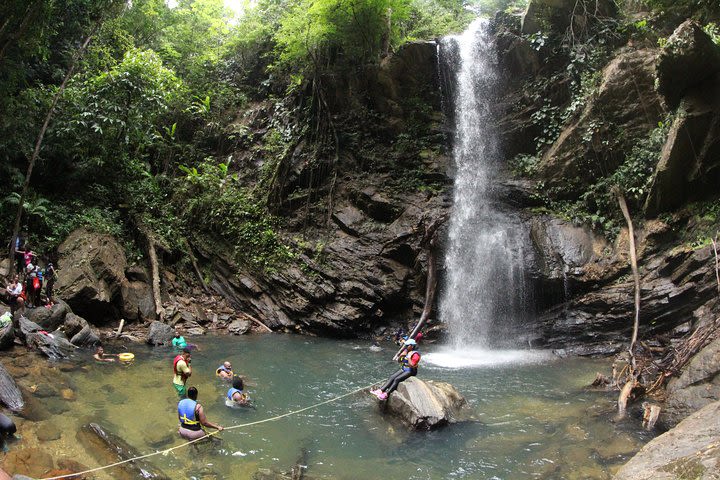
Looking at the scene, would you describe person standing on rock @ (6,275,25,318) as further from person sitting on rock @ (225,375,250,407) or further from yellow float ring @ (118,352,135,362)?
person sitting on rock @ (225,375,250,407)

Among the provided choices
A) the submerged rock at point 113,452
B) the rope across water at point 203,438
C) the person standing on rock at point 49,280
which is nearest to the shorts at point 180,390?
the rope across water at point 203,438

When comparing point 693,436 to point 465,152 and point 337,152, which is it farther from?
point 337,152

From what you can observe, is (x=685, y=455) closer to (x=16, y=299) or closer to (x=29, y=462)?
(x=29, y=462)

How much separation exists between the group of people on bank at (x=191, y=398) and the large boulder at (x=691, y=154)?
1257 cm

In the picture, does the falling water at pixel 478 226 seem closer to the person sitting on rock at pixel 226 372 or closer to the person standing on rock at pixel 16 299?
the person sitting on rock at pixel 226 372

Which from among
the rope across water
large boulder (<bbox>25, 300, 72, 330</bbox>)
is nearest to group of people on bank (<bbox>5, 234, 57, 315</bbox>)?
large boulder (<bbox>25, 300, 72, 330</bbox>)

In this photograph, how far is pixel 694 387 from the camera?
8391mm

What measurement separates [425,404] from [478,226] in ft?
32.3

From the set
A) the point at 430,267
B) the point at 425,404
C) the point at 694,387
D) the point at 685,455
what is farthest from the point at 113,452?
the point at 430,267

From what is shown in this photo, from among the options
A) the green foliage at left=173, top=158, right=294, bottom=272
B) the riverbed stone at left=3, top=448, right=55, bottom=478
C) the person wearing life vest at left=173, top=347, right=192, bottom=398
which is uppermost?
the green foliage at left=173, top=158, right=294, bottom=272

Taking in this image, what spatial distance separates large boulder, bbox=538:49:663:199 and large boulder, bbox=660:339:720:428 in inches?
328

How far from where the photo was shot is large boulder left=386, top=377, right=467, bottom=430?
8.37 m

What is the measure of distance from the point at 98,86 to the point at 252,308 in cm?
1015

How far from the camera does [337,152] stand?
64.7ft
